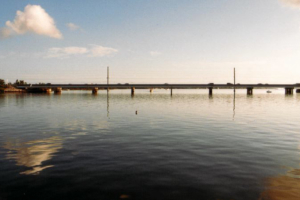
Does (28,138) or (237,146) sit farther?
(28,138)

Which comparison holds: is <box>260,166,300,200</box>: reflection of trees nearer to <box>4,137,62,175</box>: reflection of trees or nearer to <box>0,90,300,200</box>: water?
<box>0,90,300,200</box>: water

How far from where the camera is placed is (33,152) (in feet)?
50.3

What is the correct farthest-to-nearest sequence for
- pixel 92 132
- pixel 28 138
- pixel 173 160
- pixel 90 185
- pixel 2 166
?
pixel 92 132 < pixel 28 138 < pixel 173 160 < pixel 2 166 < pixel 90 185

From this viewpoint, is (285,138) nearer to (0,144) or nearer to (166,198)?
(166,198)

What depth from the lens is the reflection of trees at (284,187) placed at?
349 inches

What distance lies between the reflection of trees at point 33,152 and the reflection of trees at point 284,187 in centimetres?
1089

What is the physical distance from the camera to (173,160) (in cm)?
1354

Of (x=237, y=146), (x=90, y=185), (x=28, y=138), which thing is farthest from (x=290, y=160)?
(x=28, y=138)

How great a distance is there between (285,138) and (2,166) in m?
22.0

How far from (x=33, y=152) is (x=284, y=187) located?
14.9 metres

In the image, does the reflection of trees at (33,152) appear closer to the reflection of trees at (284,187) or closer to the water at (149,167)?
the water at (149,167)

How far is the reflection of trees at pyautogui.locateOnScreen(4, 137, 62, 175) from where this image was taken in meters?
12.7

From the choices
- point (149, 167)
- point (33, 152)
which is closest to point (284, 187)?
point (149, 167)

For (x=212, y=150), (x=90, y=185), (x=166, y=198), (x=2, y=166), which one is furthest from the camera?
(x=212, y=150)
